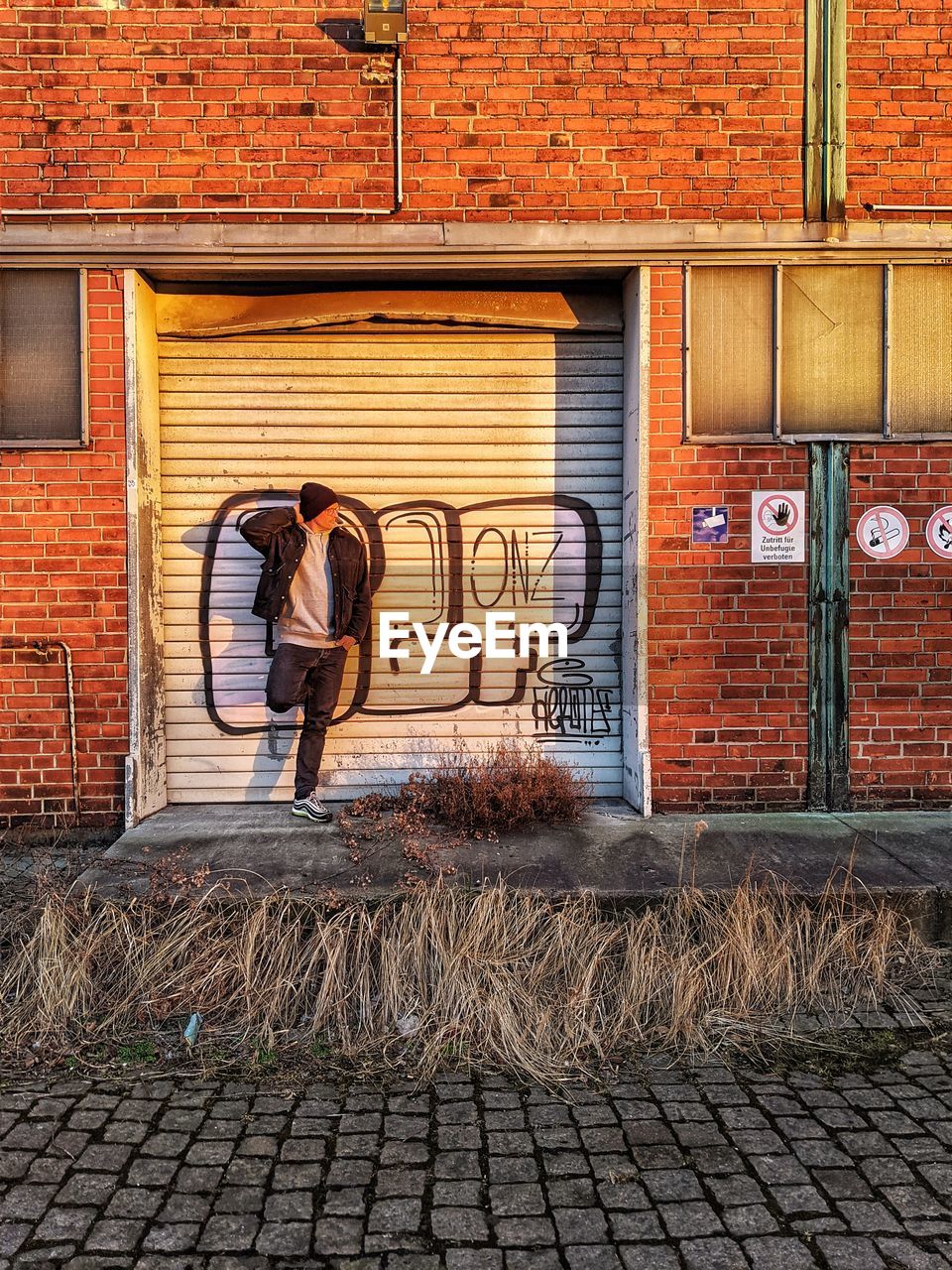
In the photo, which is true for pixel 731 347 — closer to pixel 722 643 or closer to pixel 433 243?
pixel 722 643

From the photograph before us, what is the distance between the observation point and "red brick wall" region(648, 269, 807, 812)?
590 cm

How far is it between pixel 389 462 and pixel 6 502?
8.20 ft

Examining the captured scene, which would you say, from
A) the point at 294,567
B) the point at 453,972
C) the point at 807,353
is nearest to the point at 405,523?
the point at 294,567

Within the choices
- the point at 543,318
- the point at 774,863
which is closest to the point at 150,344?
the point at 543,318

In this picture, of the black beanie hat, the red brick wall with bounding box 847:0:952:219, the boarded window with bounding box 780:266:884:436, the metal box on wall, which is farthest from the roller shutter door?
the red brick wall with bounding box 847:0:952:219

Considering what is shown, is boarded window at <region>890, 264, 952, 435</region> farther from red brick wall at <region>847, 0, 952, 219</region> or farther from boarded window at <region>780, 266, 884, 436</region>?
red brick wall at <region>847, 0, 952, 219</region>

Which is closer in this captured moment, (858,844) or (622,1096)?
(622,1096)

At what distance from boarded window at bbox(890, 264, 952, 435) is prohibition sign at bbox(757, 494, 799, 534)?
0.88 m

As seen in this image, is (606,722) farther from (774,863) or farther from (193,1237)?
(193,1237)

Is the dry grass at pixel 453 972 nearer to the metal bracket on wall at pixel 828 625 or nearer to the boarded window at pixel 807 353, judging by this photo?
the metal bracket on wall at pixel 828 625

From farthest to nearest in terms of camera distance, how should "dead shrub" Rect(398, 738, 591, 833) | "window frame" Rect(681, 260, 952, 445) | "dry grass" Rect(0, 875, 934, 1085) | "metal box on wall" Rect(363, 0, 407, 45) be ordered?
1. "window frame" Rect(681, 260, 952, 445)
2. "metal box on wall" Rect(363, 0, 407, 45)
3. "dead shrub" Rect(398, 738, 591, 833)
4. "dry grass" Rect(0, 875, 934, 1085)

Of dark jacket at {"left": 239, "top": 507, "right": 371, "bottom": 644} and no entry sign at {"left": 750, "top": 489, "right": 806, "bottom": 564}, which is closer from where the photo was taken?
dark jacket at {"left": 239, "top": 507, "right": 371, "bottom": 644}

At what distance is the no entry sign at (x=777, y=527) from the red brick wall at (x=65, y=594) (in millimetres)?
4154

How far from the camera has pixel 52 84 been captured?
5699 millimetres
